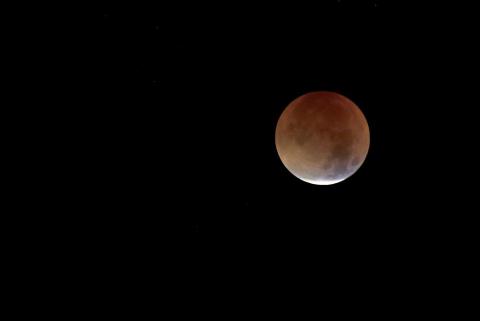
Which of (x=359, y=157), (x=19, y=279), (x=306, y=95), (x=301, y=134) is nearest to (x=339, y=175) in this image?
(x=359, y=157)

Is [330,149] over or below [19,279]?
below

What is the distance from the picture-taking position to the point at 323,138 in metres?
6.78

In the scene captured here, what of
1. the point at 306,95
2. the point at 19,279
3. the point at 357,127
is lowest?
the point at 357,127

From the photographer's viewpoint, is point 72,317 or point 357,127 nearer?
point 357,127

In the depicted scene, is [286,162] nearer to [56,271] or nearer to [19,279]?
[56,271]

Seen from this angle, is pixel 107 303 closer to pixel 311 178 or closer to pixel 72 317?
pixel 72 317

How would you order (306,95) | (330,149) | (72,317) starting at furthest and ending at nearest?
(72,317) → (306,95) → (330,149)

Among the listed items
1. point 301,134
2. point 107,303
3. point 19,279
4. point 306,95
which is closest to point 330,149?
point 301,134

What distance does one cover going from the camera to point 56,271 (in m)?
18.5

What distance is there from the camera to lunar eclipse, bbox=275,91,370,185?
6.82 meters

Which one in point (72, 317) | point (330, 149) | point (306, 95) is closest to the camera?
point (330, 149)

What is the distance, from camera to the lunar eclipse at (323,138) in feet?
22.4

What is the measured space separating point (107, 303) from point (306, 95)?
14.4 meters

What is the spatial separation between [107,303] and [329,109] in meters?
14.7
